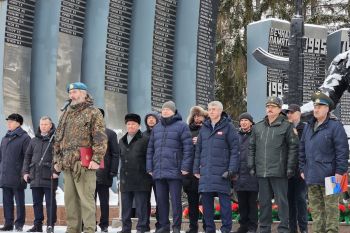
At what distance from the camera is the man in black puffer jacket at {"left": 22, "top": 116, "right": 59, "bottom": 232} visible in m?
13.7

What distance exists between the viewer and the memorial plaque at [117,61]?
20.0 meters

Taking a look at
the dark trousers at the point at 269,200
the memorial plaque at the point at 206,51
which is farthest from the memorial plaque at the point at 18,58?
the dark trousers at the point at 269,200

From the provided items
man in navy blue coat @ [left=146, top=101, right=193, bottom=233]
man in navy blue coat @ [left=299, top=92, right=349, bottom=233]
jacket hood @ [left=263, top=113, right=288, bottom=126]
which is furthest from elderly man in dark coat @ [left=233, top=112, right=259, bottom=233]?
man in navy blue coat @ [left=299, top=92, right=349, bottom=233]

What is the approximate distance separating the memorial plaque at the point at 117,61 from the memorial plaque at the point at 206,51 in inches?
87.4

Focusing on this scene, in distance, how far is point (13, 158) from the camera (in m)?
14.2

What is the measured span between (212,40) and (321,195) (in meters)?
11.9

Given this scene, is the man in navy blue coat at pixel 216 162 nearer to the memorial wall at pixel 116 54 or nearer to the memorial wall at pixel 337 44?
the memorial wall at pixel 116 54

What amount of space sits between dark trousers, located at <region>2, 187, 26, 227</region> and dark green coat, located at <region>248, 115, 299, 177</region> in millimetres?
3728

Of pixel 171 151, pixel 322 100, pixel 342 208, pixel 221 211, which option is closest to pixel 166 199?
pixel 171 151

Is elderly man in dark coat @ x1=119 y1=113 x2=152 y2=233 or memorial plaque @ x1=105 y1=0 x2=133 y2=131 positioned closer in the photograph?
elderly man in dark coat @ x1=119 y1=113 x2=152 y2=233

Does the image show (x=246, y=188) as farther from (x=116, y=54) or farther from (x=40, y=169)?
(x=116, y=54)

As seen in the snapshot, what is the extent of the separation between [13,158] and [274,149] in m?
4.14

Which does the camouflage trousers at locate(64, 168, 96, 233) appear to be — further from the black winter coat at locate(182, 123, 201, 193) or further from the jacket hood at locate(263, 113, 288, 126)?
the jacket hood at locate(263, 113, 288, 126)

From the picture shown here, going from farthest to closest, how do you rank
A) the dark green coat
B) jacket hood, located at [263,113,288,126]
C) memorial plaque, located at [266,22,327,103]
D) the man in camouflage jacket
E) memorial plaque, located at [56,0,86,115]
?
memorial plaque, located at [266,22,327,103]
memorial plaque, located at [56,0,86,115]
jacket hood, located at [263,113,288,126]
the dark green coat
the man in camouflage jacket
